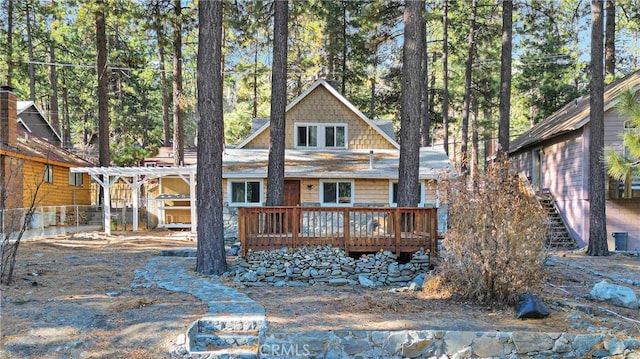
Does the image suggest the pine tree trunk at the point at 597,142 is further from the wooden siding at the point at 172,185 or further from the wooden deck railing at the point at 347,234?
the wooden siding at the point at 172,185

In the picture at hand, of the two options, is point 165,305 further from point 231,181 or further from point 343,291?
point 231,181

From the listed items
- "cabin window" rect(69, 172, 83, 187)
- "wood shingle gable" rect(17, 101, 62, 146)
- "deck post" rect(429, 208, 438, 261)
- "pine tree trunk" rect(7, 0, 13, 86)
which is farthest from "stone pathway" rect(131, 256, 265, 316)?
"wood shingle gable" rect(17, 101, 62, 146)

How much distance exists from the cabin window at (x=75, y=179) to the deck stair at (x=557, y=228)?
68.4 feet

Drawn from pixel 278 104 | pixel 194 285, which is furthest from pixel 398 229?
pixel 278 104

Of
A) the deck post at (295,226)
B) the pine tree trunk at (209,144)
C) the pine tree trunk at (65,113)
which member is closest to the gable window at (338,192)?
the deck post at (295,226)

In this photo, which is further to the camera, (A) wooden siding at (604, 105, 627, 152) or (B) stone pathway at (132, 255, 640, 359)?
(A) wooden siding at (604, 105, 627, 152)

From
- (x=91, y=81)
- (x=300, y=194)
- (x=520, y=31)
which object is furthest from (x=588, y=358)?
(x=91, y=81)

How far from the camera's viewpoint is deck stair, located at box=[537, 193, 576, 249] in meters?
15.9

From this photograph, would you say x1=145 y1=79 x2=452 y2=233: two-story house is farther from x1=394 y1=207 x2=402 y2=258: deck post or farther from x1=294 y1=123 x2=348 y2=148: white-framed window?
x1=394 y1=207 x2=402 y2=258: deck post

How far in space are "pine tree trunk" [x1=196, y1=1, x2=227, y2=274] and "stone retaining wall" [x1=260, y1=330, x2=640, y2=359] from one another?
14.2ft

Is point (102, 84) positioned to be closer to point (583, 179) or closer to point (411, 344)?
point (411, 344)

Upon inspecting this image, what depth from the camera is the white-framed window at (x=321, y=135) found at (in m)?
19.3

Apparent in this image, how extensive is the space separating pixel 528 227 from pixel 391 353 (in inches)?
116

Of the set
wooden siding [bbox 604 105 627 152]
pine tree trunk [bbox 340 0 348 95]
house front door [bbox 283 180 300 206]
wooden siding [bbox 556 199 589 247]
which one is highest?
pine tree trunk [bbox 340 0 348 95]
